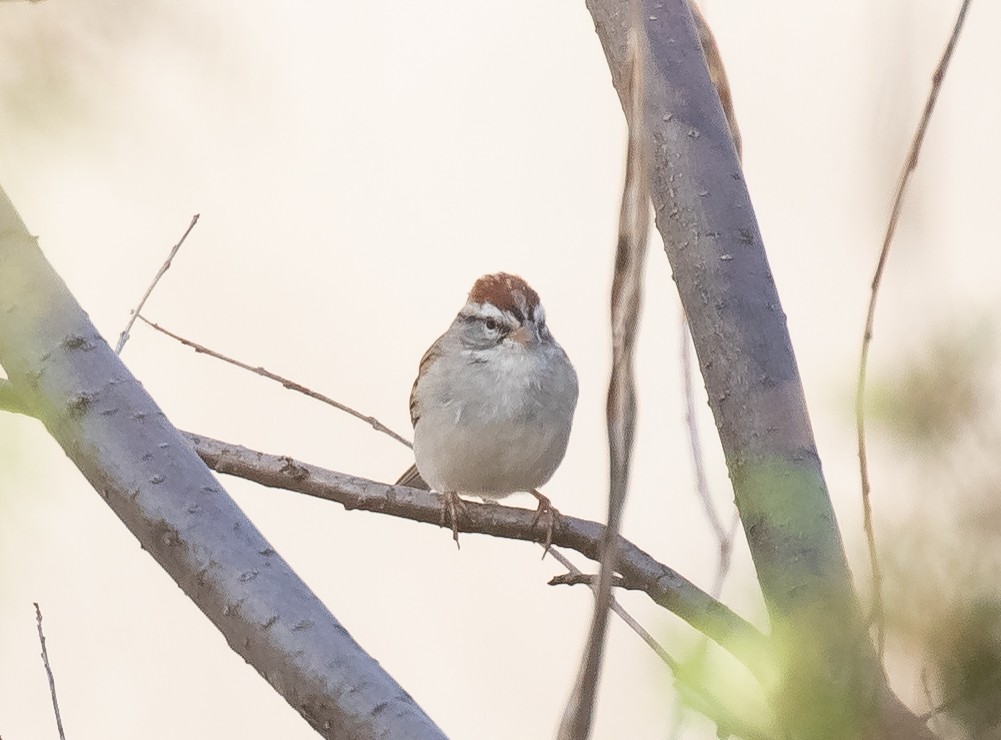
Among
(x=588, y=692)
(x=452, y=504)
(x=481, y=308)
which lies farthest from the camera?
(x=481, y=308)

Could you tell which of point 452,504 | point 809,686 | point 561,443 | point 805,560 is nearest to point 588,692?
point 809,686

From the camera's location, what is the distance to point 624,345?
0.74 feet

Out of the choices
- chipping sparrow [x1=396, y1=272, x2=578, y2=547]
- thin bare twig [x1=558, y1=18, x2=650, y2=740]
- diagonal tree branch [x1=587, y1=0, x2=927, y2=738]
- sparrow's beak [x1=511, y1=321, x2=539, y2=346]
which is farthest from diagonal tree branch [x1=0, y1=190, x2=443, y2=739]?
sparrow's beak [x1=511, y1=321, x2=539, y2=346]

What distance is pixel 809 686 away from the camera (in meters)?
0.33

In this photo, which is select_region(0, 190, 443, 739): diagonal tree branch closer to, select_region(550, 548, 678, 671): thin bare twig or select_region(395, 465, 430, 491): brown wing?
select_region(550, 548, 678, 671): thin bare twig

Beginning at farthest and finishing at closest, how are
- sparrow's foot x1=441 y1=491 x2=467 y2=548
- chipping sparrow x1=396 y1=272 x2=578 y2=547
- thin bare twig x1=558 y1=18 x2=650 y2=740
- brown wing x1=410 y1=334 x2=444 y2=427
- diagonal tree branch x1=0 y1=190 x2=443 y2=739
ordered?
brown wing x1=410 y1=334 x2=444 y2=427 → chipping sparrow x1=396 y1=272 x2=578 y2=547 → sparrow's foot x1=441 y1=491 x2=467 y2=548 → diagonal tree branch x1=0 y1=190 x2=443 y2=739 → thin bare twig x1=558 y1=18 x2=650 y2=740

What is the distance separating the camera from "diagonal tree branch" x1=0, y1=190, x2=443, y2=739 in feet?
1.83

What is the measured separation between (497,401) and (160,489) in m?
0.92

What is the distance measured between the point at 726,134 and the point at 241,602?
445 millimetres

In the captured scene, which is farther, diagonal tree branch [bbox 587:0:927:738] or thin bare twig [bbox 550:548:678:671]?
diagonal tree branch [bbox 587:0:927:738]

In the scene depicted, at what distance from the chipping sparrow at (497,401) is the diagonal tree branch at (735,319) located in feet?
2.26

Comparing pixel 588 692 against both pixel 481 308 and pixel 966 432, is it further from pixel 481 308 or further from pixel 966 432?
pixel 481 308

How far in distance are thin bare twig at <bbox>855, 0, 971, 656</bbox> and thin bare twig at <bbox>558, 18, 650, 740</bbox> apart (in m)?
0.11

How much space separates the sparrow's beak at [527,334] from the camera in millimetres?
1556
